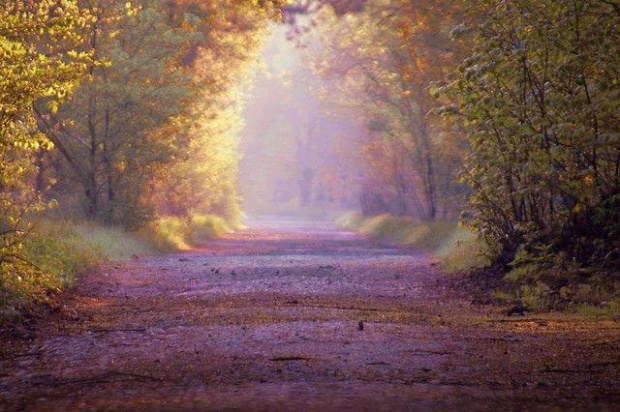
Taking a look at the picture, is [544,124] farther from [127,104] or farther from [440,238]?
[440,238]

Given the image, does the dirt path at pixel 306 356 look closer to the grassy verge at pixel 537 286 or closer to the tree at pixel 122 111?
the grassy verge at pixel 537 286

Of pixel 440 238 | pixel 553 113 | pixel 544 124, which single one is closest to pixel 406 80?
pixel 440 238

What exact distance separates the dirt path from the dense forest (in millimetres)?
1842

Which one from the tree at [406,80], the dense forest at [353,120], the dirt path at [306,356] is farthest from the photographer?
the tree at [406,80]

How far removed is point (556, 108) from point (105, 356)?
27.1 feet

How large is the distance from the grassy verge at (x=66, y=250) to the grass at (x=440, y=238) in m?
7.46

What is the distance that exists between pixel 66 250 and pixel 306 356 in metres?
11.3

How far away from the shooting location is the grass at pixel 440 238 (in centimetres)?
2158

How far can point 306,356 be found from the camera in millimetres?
8734

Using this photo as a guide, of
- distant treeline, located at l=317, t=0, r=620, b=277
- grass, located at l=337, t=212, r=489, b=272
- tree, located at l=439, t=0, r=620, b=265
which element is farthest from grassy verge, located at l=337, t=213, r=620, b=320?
tree, located at l=439, t=0, r=620, b=265

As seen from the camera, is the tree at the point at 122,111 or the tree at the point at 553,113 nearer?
the tree at the point at 553,113

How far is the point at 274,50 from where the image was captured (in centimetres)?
13962

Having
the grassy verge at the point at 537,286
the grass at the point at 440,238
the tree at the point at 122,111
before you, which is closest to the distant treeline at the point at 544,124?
the grassy verge at the point at 537,286

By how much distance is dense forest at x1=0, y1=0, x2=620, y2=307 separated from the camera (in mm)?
13070
